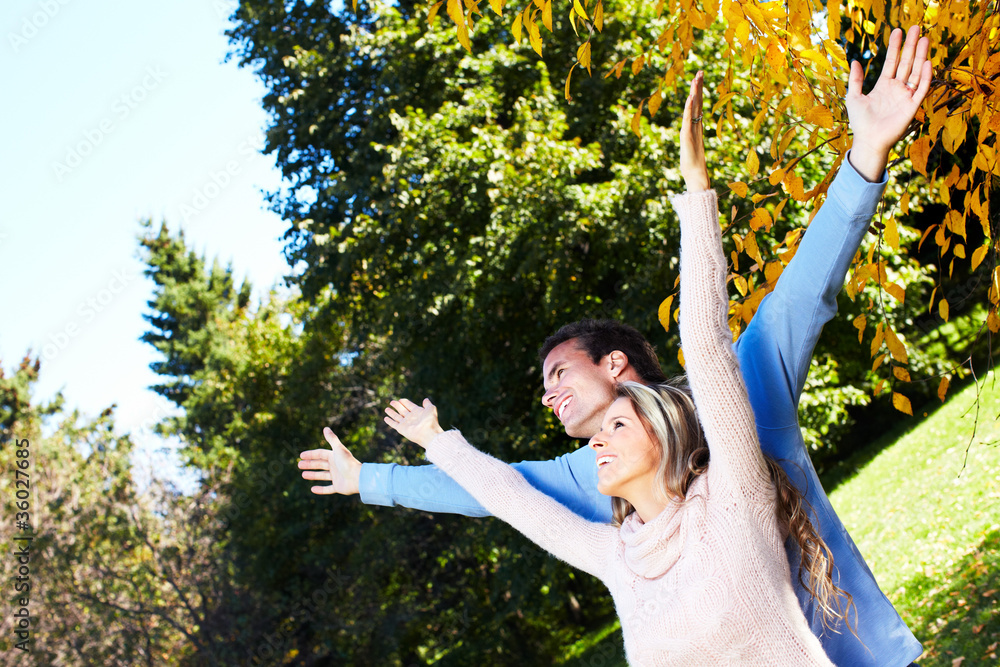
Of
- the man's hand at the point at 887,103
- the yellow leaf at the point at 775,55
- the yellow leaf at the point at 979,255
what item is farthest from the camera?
the yellow leaf at the point at 979,255

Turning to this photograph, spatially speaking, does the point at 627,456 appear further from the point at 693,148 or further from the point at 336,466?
the point at 336,466

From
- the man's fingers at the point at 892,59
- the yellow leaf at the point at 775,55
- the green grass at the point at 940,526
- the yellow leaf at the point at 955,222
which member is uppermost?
the yellow leaf at the point at 775,55

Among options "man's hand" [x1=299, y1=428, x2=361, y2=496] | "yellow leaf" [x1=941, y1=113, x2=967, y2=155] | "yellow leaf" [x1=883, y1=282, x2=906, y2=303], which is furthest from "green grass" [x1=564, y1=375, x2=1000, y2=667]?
"man's hand" [x1=299, y1=428, x2=361, y2=496]

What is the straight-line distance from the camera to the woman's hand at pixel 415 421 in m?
1.97

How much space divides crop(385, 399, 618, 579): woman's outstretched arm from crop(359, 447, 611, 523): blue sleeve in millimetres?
187

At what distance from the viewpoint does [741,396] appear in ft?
4.48

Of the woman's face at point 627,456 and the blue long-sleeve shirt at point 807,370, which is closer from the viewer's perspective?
the blue long-sleeve shirt at point 807,370

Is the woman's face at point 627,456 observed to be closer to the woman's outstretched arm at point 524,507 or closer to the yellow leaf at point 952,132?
the woman's outstretched arm at point 524,507

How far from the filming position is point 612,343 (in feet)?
6.77

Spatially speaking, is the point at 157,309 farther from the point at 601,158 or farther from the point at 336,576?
the point at 601,158

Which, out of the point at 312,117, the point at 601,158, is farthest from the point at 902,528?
the point at 312,117

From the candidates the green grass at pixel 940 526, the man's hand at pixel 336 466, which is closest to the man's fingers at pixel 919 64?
the green grass at pixel 940 526

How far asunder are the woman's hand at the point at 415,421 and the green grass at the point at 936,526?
197 cm

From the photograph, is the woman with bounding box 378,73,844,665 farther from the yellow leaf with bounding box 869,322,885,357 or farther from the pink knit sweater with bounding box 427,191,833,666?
the yellow leaf with bounding box 869,322,885,357
